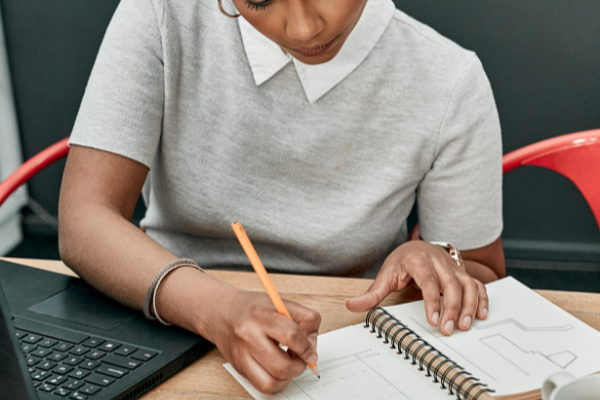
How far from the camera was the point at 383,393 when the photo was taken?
0.64 meters

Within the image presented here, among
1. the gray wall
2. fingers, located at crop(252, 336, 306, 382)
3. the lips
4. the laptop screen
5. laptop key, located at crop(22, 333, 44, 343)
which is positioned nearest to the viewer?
the laptop screen

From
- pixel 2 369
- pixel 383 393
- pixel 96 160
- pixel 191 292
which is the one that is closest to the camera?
pixel 2 369

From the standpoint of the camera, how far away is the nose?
2.59 feet

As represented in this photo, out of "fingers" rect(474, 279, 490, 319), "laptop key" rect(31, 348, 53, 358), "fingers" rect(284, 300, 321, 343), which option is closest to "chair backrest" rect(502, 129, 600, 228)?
"fingers" rect(474, 279, 490, 319)

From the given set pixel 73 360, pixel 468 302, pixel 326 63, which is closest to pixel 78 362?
pixel 73 360

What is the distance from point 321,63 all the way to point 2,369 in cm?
71

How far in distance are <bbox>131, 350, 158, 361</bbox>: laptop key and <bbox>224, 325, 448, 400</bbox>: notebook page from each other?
0.29 ft

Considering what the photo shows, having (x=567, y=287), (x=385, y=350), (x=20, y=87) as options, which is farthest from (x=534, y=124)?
(x=20, y=87)

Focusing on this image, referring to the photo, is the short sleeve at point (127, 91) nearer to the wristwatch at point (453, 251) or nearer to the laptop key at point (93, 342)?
the laptop key at point (93, 342)

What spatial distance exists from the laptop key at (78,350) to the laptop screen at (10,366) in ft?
0.95

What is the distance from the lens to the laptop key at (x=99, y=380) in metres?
0.66

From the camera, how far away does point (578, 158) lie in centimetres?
122

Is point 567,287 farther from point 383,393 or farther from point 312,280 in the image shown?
point 383,393

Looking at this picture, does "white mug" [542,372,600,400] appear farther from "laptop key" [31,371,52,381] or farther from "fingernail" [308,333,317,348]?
"laptop key" [31,371,52,381]
